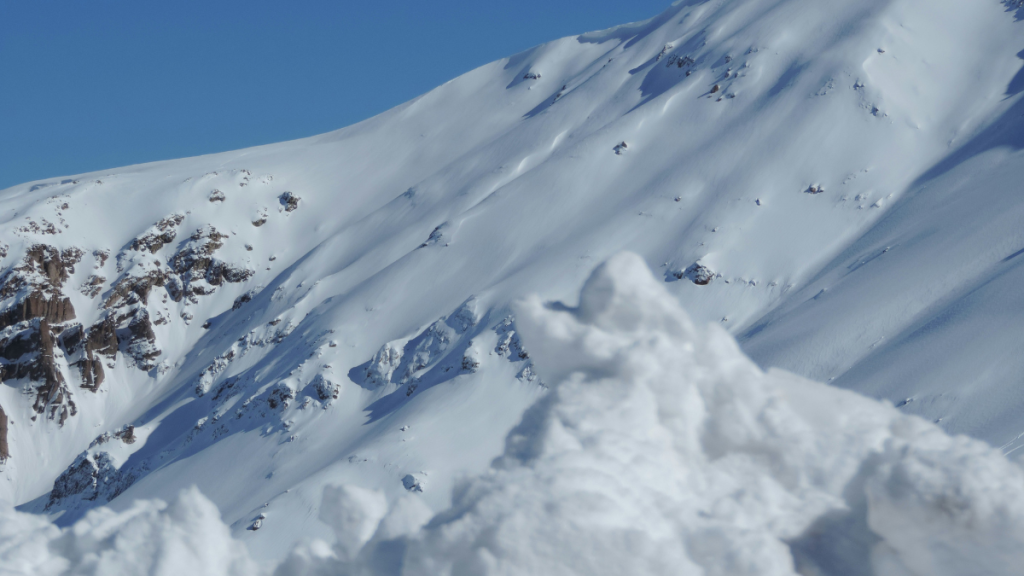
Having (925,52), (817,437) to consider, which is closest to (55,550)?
(817,437)

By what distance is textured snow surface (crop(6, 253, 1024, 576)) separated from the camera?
1295 cm

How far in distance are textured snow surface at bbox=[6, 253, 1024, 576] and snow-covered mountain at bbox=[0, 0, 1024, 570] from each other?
14185 mm

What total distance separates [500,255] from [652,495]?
53.6m

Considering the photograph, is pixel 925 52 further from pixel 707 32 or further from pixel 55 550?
pixel 55 550

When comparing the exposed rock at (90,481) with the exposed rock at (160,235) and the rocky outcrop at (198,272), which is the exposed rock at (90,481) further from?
the exposed rock at (160,235)

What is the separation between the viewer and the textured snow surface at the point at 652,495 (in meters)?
12.9

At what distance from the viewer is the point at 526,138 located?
8512 cm

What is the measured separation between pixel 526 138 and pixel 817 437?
7157 cm

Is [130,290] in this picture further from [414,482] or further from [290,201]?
[414,482]

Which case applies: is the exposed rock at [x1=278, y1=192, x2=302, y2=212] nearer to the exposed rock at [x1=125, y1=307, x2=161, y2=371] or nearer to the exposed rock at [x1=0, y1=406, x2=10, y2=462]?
the exposed rock at [x1=125, y1=307, x2=161, y2=371]

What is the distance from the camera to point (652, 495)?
45.8 ft

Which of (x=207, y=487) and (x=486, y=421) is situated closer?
(x=486, y=421)

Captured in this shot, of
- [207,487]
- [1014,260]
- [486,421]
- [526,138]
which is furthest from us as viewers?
[526,138]

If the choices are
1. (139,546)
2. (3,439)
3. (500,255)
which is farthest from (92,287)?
(139,546)
